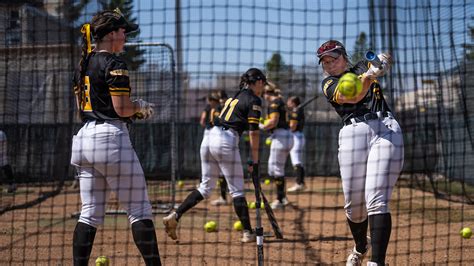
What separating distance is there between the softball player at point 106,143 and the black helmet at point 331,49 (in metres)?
1.50

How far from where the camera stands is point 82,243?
432cm

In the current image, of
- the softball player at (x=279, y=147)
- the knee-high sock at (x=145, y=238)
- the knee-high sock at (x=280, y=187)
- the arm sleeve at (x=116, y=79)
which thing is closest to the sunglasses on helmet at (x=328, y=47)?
the arm sleeve at (x=116, y=79)

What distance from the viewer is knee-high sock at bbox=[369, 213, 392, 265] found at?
178 inches

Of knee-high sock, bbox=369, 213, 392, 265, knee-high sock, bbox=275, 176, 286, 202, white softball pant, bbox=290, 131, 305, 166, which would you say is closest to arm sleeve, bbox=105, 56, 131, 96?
knee-high sock, bbox=369, 213, 392, 265

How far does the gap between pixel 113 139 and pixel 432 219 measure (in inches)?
235

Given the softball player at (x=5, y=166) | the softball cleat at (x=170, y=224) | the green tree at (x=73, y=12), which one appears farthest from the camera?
the softball player at (x=5, y=166)

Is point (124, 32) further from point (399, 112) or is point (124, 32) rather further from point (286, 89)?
point (286, 89)

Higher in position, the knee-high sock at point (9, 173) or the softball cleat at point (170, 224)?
the knee-high sock at point (9, 173)

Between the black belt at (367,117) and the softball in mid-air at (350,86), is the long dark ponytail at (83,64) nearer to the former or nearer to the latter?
the softball in mid-air at (350,86)

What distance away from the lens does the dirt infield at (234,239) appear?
6.08 metres

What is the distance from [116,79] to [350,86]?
1.63 metres

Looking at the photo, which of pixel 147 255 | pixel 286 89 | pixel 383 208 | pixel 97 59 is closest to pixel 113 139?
pixel 97 59

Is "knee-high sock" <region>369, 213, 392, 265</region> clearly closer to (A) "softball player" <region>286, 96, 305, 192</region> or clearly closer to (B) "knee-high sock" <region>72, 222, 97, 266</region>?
(B) "knee-high sock" <region>72, 222, 97, 266</region>

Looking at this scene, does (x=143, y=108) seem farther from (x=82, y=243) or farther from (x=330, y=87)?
(x=330, y=87)
